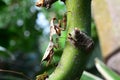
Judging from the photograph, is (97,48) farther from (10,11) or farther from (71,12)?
(71,12)

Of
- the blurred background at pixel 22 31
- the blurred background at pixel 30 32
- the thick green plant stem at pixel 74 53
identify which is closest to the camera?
the thick green plant stem at pixel 74 53

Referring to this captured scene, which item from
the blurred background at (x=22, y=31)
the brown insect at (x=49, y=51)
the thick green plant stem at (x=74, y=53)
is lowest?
the blurred background at (x=22, y=31)

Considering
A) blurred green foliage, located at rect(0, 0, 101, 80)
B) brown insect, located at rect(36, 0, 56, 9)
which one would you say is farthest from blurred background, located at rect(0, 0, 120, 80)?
brown insect, located at rect(36, 0, 56, 9)

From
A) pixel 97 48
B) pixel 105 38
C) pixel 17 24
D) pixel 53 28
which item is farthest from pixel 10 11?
pixel 53 28

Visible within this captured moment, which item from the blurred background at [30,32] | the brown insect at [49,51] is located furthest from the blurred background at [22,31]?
the brown insect at [49,51]

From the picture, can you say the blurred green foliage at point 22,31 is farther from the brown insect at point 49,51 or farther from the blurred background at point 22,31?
the brown insect at point 49,51

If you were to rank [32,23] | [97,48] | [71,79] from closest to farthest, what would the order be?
[71,79] < [32,23] < [97,48]

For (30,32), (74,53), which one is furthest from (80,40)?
(30,32)

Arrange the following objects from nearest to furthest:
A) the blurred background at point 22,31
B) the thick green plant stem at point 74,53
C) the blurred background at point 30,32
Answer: the thick green plant stem at point 74,53
the blurred background at point 30,32
the blurred background at point 22,31

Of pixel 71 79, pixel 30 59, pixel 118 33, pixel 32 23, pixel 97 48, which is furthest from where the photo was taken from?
pixel 30 59
